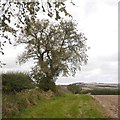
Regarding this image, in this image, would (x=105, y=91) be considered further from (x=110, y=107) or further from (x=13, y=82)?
(x=13, y=82)

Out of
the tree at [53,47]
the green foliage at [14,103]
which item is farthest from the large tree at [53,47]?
the green foliage at [14,103]

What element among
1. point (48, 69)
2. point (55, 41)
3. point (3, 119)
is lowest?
point (3, 119)

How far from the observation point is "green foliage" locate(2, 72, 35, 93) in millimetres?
26598

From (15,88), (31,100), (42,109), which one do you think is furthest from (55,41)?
(42,109)

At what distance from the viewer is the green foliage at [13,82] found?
87.3ft

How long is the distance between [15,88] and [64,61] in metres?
20.5

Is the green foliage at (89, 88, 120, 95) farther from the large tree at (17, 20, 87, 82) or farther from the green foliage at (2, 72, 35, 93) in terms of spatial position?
the green foliage at (2, 72, 35, 93)

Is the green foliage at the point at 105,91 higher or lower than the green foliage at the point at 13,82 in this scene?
lower

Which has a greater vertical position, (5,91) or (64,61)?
(64,61)

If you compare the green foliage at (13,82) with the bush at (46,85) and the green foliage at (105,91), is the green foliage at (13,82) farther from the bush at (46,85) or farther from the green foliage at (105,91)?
the green foliage at (105,91)

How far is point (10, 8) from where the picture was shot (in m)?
14.4

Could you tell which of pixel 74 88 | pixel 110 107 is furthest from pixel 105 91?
pixel 110 107

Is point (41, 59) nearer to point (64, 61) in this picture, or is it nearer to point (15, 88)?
point (64, 61)

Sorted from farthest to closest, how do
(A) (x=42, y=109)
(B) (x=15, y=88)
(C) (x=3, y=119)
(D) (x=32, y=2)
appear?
(B) (x=15, y=88) < (A) (x=42, y=109) < (C) (x=3, y=119) < (D) (x=32, y=2)
